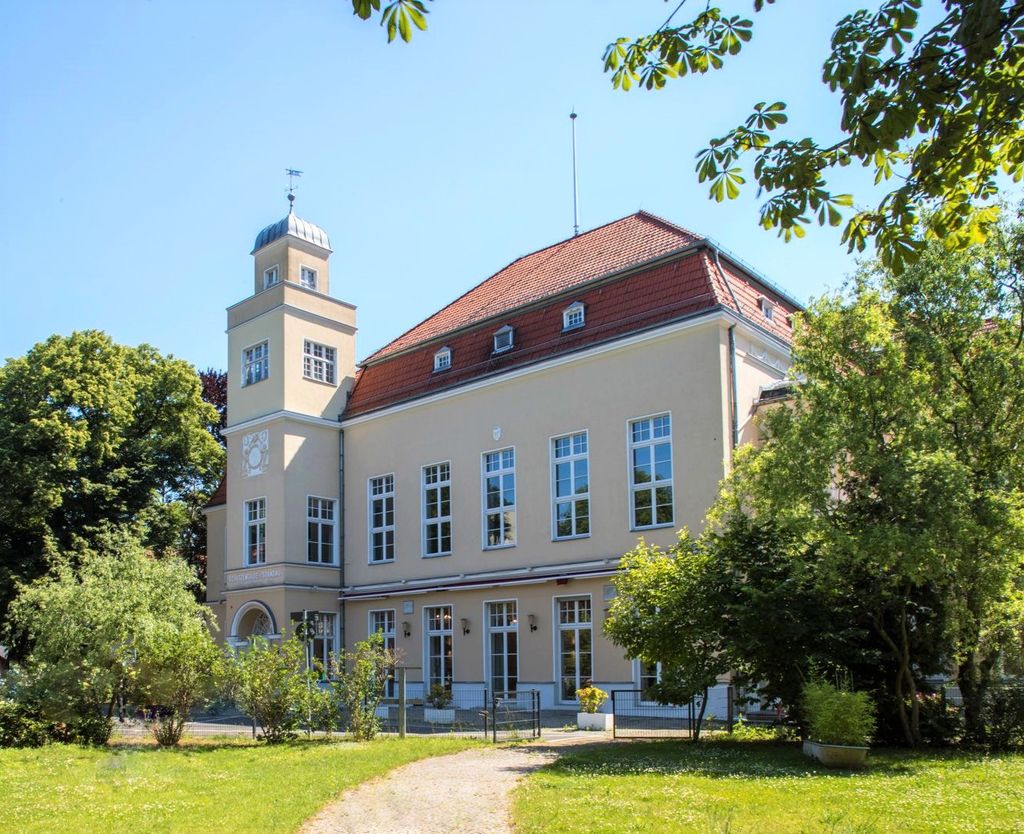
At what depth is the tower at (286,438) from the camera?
29.0 m

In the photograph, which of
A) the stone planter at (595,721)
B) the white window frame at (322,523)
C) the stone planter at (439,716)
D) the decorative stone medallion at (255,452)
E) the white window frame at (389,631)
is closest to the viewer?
the stone planter at (595,721)

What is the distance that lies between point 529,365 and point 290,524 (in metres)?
8.97

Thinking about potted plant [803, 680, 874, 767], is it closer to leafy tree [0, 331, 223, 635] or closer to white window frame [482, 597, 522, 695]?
white window frame [482, 597, 522, 695]

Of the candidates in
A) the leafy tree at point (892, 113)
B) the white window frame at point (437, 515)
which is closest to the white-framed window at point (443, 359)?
the white window frame at point (437, 515)

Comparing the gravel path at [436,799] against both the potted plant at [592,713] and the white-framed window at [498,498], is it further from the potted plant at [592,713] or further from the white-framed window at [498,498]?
the white-framed window at [498,498]

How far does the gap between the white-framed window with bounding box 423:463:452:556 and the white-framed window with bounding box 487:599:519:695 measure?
2370mm

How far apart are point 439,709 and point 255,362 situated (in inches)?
541

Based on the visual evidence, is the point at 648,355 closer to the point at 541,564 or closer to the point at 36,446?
the point at 541,564

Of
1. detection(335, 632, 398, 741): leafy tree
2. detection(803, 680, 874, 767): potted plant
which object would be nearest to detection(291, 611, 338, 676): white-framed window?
detection(335, 632, 398, 741): leafy tree

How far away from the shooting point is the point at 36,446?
1185 inches

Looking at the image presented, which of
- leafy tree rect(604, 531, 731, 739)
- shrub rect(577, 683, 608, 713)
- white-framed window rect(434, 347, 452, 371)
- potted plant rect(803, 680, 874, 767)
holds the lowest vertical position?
shrub rect(577, 683, 608, 713)

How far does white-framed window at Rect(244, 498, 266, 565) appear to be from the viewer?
29625mm

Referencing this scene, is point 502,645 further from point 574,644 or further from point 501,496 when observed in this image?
point 501,496

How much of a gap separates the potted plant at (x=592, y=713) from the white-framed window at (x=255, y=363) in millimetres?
15447
